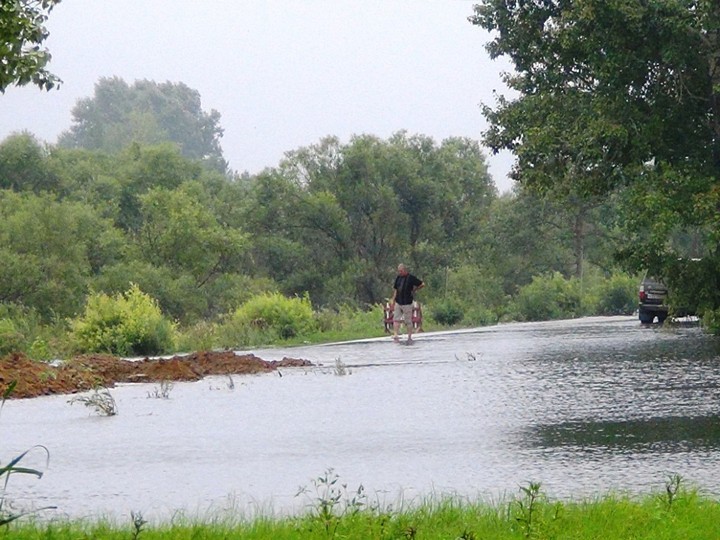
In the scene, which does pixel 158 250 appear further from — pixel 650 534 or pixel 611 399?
pixel 650 534

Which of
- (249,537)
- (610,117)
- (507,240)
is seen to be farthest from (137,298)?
(507,240)

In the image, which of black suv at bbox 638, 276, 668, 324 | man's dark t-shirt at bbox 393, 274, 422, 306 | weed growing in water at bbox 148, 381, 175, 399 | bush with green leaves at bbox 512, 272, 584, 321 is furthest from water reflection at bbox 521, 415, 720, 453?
bush with green leaves at bbox 512, 272, 584, 321

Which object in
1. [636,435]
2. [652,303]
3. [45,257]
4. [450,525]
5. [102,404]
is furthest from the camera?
[45,257]

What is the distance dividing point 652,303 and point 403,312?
386 inches

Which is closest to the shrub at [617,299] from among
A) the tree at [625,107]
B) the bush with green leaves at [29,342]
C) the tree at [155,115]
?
the tree at [625,107]

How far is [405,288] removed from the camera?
104 feet

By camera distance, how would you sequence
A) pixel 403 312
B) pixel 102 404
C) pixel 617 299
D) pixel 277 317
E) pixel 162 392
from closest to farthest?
1. pixel 102 404
2. pixel 162 392
3. pixel 403 312
4. pixel 277 317
5. pixel 617 299

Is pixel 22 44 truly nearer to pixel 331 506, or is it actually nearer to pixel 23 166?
pixel 331 506

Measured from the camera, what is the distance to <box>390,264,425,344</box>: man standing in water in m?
31.6

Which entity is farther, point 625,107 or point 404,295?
point 404,295

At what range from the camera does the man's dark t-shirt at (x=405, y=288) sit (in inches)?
1244

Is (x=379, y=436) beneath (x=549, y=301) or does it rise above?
beneath

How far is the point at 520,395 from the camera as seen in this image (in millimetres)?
17641

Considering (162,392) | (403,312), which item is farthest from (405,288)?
(162,392)
